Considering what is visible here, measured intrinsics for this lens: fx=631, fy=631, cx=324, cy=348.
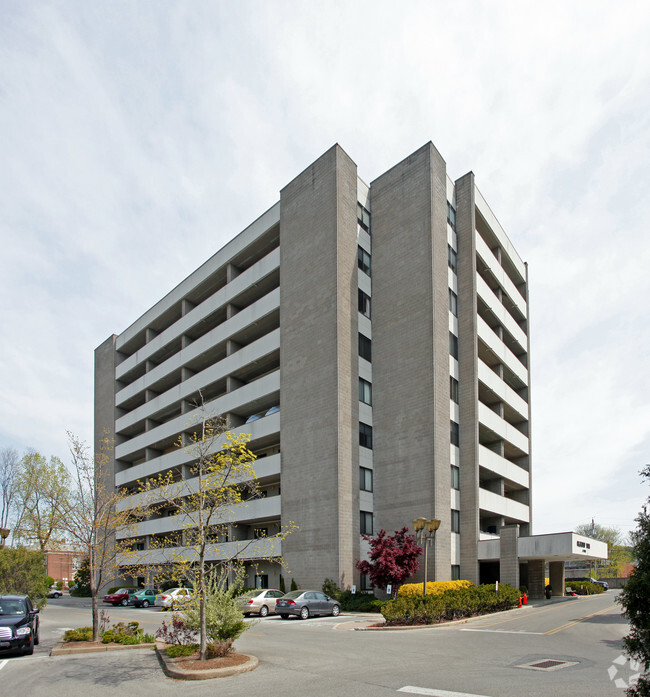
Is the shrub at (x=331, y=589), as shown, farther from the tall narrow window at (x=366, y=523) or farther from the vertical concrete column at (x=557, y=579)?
the vertical concrete column at (x=557, y=579)

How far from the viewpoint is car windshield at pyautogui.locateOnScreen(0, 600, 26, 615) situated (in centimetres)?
1867

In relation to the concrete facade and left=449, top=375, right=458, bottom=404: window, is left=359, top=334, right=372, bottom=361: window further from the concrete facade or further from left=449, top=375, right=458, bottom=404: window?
left=449, top=375, right=458, bottom=404: window

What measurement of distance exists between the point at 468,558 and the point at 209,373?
24.3 meters

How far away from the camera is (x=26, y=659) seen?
56.4ft

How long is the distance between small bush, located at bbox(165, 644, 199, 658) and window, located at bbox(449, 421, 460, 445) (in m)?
26.3

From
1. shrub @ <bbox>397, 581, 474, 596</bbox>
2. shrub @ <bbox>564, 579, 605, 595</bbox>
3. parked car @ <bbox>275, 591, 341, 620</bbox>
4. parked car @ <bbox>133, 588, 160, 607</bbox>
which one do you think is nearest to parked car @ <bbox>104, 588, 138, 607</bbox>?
parked car @ <bbox>133, 588, 160, 607</bbox>

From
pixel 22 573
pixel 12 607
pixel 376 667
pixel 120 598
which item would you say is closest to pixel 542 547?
pixel 376 667

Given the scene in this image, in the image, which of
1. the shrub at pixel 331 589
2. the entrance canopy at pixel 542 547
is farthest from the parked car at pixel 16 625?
the entrance canopy at pixel 542 547

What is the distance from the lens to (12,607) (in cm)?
1894

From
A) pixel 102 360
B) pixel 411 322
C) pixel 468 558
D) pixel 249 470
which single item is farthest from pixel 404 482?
pixel 102 360

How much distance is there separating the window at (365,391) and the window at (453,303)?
306 inches

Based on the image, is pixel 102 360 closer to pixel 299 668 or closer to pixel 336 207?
pixel 336 207

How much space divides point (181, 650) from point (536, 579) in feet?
132

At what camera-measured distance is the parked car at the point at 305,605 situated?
31.5 m
